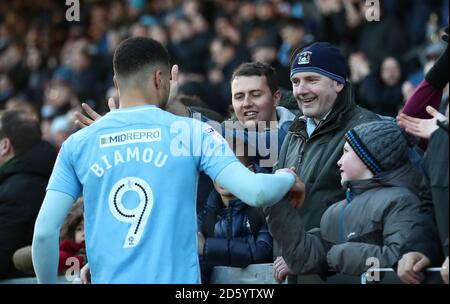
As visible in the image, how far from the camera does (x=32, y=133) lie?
8.00 m

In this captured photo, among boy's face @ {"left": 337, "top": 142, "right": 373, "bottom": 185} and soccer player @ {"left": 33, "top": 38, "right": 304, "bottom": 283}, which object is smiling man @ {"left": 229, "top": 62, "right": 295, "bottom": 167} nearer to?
boy's face @ {"left": 337, "top": 142, "right": 373, "bottom": 185}

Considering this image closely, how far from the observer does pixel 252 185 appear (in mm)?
4793

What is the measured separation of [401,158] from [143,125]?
144 cm

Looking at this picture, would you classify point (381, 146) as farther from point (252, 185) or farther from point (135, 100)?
point (135, 100)

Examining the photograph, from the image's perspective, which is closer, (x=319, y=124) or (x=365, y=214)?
(x=365, y=214)

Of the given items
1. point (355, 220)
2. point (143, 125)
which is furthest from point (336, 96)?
point (143, 125)

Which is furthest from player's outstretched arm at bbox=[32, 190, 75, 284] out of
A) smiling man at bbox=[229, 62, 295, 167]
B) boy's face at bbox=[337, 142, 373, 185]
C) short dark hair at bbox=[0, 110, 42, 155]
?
short dark hair at bbox=[0, 110, 42, 155]

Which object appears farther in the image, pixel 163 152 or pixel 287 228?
pixel 287 228

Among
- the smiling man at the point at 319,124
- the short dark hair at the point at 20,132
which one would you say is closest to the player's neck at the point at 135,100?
the smiling man at the point at 319,124

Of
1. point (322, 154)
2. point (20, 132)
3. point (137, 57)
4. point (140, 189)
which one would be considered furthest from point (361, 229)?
point (20, 132)

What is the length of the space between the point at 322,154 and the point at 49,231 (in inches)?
75.9

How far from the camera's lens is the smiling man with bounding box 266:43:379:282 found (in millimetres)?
6082

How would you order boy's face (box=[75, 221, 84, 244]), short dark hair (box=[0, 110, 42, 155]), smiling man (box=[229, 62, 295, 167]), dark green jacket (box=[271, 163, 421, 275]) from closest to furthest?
dark green jacket (box=[271, 163, 421, 275]) < smiling man (box=[229, 62, 295, 167]) < boy's face (box=[75, 221, 84, 244]) < short dark hair (box=[0, 110, 42, 155])
